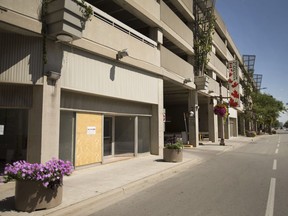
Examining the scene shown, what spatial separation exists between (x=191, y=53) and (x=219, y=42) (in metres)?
11.8

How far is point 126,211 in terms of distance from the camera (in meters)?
6.75

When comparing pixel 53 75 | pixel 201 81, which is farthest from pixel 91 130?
pixel 201 81

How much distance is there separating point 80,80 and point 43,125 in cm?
260

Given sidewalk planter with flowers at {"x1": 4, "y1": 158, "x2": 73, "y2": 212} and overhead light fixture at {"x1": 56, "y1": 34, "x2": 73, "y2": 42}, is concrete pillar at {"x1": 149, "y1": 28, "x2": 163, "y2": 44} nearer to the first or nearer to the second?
overhead light fixture at {"x1": 56, "y1": 34, "x2": 73, "y2": 42}

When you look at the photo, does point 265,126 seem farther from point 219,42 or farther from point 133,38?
point 133,38

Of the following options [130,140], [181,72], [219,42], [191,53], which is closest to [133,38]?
[130,140]

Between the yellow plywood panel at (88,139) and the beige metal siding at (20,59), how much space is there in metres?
2.81

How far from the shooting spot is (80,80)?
37.7 ft

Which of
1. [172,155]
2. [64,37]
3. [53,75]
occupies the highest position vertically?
[64,37]

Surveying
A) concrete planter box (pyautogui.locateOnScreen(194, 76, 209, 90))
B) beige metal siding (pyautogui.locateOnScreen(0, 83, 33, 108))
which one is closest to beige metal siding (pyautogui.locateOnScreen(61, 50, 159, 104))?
beige metal siding (pyautogui.locateOnScreen(0, 83, 33, 108))

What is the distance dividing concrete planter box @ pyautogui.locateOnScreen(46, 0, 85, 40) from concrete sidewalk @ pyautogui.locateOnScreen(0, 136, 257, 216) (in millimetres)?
4997

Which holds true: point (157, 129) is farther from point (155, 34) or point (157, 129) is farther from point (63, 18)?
point (63, 18)

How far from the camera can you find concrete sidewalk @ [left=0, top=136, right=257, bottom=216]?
6.82 meters

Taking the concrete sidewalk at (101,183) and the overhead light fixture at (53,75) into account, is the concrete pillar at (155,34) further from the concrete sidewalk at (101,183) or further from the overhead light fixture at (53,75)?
the overhead light fixture at (53,75)
